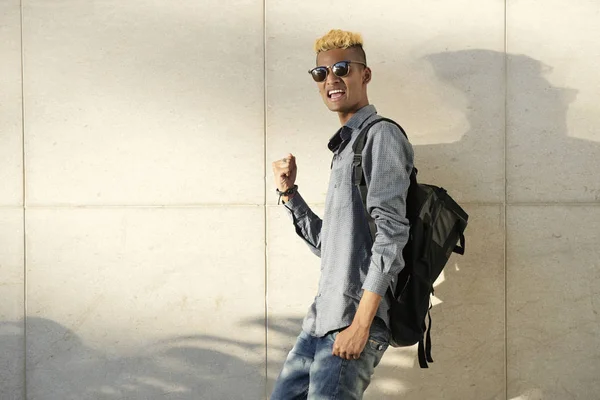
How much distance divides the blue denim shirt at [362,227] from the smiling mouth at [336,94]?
10 cm

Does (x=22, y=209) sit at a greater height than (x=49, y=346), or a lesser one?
greater

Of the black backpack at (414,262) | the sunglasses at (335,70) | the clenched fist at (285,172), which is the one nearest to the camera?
the black backpack at (414,262)

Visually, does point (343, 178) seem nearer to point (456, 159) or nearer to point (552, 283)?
point (456, 159)

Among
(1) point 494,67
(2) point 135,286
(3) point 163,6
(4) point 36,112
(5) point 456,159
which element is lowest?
(2) point 135,286

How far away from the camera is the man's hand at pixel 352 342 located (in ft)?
8.57

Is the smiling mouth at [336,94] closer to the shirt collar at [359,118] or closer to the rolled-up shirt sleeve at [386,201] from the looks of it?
the shirt collar at [359,118]

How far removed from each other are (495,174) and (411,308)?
1546mm

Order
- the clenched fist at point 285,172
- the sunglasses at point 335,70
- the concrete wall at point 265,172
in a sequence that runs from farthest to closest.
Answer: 1. the concrete wall at point 265,172
2. the clenched fist at point 285,172
3. the sunglasses at point 335,70

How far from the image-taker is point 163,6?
406cm

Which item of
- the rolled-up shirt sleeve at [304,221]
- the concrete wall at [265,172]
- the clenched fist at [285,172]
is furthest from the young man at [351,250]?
the concrete wall at [265,172]

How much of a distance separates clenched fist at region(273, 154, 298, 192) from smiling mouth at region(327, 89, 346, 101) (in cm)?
38

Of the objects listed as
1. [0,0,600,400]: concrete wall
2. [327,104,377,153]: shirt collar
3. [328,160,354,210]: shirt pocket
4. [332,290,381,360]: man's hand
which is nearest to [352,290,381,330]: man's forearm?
[332,290,381,360]: man's hand

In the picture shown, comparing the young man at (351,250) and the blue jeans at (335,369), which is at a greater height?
the young man at (351,250)

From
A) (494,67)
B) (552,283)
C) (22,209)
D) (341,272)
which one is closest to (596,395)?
(552,283)
